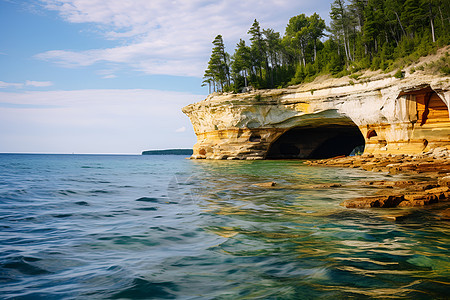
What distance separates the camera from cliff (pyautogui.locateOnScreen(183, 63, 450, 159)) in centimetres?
2338

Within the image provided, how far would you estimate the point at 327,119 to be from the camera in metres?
32.3

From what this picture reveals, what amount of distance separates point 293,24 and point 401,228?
50896mm

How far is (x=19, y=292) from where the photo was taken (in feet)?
10.2

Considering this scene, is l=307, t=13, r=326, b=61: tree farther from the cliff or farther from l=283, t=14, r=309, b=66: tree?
the cliff

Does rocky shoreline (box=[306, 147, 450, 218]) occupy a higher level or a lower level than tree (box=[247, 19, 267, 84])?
lower

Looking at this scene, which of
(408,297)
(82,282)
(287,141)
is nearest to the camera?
(408,297)

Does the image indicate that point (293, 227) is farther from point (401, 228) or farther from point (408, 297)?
point (408, 297)

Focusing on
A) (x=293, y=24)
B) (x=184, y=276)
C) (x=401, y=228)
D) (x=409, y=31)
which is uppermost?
(x=293, y=24)

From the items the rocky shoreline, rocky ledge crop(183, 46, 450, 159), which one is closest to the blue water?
the rocky shoreline

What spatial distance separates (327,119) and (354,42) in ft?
37.7

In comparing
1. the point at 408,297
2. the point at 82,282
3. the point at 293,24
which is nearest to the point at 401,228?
the point at 408,297

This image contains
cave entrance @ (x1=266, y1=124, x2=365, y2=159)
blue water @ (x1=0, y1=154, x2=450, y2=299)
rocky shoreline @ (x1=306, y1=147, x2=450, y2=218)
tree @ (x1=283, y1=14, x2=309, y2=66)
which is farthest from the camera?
tree @ (x1=283, y1=14, x2=309, y2=66)

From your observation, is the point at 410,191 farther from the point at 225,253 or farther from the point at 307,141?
the point at 307,141

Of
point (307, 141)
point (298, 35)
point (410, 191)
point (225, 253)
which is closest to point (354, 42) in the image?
point (298, 35)
